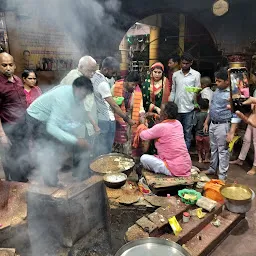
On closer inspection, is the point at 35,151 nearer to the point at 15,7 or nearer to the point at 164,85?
the point at 164,85

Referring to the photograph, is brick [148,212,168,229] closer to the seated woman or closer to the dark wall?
the seated woman

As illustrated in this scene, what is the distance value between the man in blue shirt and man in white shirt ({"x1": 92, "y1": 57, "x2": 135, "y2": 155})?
0.81 metres

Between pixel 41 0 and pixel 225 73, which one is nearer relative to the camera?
pixel 225 73

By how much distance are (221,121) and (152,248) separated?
352 cm

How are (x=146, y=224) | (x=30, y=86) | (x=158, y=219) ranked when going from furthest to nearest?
(x=30, y=86) < (x=158, y=219) < (x=146, y=224)

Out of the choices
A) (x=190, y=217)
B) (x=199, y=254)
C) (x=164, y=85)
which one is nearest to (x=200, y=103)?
(x=164, y=85)

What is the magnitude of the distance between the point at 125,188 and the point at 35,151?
6.15 feet

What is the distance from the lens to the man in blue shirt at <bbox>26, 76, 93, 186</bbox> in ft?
13.1

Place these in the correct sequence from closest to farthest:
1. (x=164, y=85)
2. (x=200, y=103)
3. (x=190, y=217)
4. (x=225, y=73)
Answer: (x=190, y=217)
(x=225, y=73)
(x=164, y=85)
(x=200, y=103)

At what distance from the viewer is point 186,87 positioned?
614 cm

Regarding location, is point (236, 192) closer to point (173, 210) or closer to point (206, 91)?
point (173, 210)

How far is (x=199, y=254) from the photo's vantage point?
11.3 ft

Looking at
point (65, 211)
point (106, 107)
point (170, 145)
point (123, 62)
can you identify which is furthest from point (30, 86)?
point (123, 62)

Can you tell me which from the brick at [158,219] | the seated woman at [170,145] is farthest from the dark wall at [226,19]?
the brick at [158,219]
